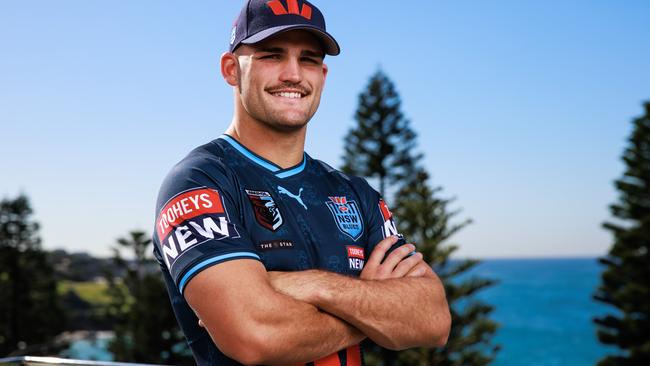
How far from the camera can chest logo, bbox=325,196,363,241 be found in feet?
7.50

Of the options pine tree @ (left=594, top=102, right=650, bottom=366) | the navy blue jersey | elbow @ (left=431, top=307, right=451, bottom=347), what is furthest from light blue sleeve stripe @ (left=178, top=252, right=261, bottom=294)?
pine tree @ (left=594, top=102, right=650, bottom=366)

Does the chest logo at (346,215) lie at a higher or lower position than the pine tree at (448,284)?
higher

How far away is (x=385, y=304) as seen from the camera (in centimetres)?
204

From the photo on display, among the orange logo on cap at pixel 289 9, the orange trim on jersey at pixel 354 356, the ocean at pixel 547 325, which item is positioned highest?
the orange logo on cap at pixel 289 9

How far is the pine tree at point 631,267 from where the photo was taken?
25.2m

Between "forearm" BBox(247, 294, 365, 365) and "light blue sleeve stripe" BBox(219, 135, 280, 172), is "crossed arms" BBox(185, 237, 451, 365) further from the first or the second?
"light blue sleeve stripe" BBox(219, 135, 280, 172)

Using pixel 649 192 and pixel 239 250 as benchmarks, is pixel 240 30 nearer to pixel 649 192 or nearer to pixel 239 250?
pixel 239 250

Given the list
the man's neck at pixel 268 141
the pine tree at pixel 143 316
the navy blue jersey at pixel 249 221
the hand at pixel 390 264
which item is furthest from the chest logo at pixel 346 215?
the pine tree at pixel 143 316

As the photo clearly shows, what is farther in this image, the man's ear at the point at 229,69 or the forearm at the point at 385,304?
the man's ear at the point at 229,69

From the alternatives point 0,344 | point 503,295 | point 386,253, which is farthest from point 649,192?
point 503,295

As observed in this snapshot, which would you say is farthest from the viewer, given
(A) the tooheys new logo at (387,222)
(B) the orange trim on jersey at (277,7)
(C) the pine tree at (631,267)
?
(C) the pine tree at (631,267)

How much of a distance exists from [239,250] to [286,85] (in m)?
0.66

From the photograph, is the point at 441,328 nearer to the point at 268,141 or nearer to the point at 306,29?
the point at 268,141

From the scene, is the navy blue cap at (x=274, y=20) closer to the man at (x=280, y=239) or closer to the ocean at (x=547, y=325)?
the man at (x=280, y=239)
